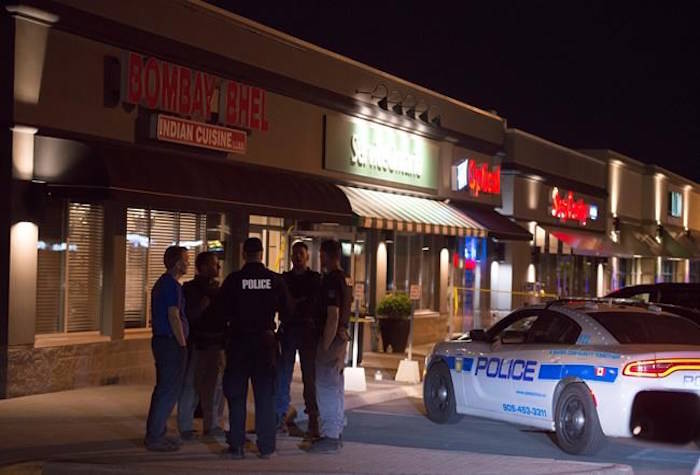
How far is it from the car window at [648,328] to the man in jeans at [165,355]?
14.6 feet

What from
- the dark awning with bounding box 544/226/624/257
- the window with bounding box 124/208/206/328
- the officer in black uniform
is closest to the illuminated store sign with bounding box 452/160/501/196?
the dark awning with bounding box 544/226/624/257

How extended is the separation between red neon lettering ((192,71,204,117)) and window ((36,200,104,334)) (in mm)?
2175

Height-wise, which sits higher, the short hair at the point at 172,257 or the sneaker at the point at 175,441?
the short hair at the point at 172,257

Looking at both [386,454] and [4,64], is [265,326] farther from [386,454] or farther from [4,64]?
[4,64]

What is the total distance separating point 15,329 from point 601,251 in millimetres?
27374

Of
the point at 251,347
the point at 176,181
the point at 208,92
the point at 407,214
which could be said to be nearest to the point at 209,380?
the point at 251,347

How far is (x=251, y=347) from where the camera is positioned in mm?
9969

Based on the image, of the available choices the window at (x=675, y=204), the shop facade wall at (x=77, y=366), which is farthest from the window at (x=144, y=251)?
the window at (x=675, y=204)

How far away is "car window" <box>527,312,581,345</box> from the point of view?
468 inches

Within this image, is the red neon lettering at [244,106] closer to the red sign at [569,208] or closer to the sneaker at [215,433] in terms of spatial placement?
the sneaker at [215,433]

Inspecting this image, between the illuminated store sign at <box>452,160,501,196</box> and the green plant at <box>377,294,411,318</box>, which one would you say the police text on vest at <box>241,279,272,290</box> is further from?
the illuminated store sign at <box>452,160,501,196</box>

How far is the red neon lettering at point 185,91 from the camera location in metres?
16.3

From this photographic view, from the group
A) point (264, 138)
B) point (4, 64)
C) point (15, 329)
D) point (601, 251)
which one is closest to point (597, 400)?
point (15, 329)

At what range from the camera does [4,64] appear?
1360 centimetres
